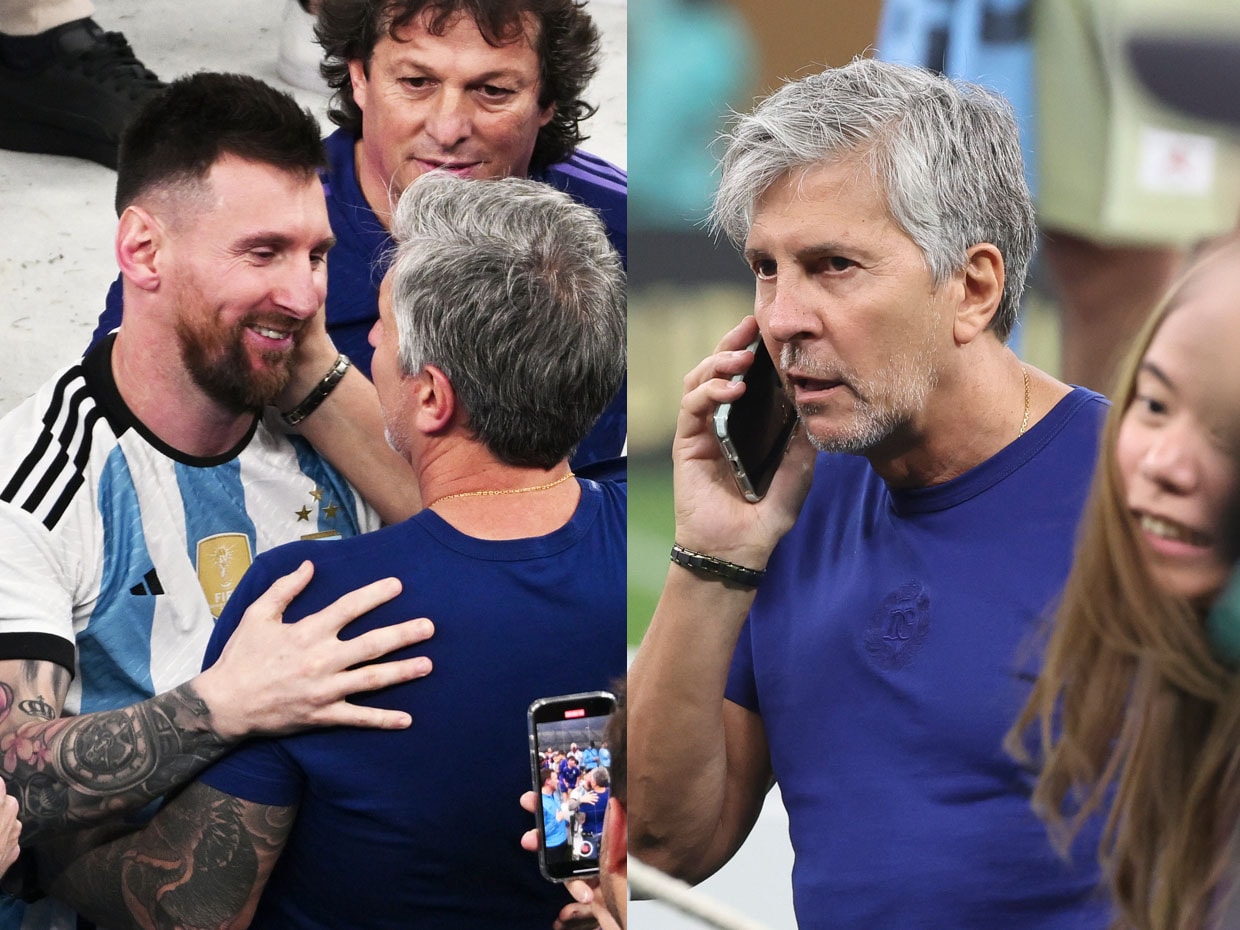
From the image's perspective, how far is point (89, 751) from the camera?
1.76 metres

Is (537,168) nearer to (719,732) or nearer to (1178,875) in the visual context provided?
(719,732)

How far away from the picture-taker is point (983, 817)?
102 cm

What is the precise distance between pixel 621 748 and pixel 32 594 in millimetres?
965

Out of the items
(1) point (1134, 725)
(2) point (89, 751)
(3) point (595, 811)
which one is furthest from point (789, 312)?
(2) point (89, 751)

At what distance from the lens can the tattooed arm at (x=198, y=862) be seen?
1603 millimetres

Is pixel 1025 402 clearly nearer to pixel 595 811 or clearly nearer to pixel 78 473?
pixel 595 811

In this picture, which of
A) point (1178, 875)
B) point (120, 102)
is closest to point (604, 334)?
point (1178, 875)

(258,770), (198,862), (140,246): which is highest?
(140,246)

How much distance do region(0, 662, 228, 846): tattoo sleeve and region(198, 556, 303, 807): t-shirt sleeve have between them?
25 mm

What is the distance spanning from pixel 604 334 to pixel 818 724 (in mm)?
684

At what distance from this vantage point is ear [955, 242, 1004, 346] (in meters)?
0.98

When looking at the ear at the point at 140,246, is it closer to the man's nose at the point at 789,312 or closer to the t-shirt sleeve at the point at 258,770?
the t-shirt sleeve at the point at 258,770

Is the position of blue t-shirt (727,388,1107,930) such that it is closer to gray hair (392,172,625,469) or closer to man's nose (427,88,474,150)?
gray hair (392,172,625,469)

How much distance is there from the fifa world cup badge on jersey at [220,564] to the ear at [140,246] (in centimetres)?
36
